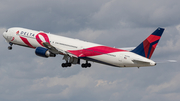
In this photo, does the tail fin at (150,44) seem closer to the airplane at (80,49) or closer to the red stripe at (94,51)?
the airplane at (80,49)

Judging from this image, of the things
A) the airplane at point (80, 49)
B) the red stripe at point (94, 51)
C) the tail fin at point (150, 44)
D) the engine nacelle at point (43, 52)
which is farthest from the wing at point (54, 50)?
the tail fin at point (150, 44)

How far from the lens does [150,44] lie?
73.7m

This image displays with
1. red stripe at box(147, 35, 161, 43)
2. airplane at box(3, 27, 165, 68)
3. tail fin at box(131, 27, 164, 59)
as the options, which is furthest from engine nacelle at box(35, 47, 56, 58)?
red stripe at box(147, 35, 161, 43)

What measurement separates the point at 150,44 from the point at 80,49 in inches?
561

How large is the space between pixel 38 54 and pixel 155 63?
22.7 metres

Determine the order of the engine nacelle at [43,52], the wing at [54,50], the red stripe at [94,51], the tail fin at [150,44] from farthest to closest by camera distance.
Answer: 1. the engine nacelle at [43,52]
2. the wing at [54,50]
3. the red stripe at [94,51]
4. the tail fin at [150,44]

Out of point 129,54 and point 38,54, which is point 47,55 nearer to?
point 38,54

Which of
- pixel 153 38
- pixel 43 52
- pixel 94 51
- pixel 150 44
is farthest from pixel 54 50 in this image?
pixel 153 38

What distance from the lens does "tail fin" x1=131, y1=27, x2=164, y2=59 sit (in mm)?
73125

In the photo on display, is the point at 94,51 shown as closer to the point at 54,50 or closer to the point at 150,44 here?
the point at 54,50

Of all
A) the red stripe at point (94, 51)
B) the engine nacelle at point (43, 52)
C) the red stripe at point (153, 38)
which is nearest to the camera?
the red stripe at point (153, 38)

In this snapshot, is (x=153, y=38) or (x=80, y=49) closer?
(x=153, y=38)

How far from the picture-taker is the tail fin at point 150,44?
240 ft

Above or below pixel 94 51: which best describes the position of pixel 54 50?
above
